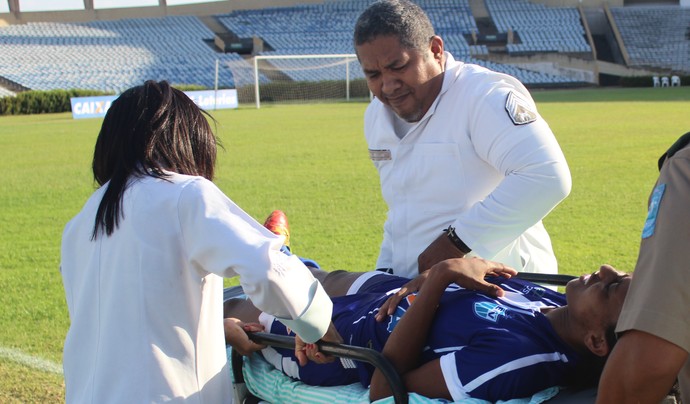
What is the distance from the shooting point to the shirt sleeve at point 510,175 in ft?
11.5

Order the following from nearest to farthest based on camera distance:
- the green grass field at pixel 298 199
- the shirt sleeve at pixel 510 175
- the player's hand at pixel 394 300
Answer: the player's hand at pixel 394 300 < the shirt sleeve at pixel 510 175 < the green grass field at pixel 298 199

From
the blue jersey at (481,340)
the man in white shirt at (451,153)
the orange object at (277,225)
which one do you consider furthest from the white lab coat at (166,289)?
the orange object at (277,225)

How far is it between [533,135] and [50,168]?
42.6ft

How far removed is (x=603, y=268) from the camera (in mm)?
2611

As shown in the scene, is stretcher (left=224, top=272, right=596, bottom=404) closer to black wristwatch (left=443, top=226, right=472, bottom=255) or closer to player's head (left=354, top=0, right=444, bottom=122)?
black wristwatch (left=443, top=226, right=472, bottom=255)

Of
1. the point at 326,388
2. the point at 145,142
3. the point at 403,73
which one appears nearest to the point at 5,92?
the point at 403,73

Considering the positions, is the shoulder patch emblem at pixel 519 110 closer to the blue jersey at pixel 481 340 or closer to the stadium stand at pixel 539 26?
the blue jersey at pixel 481 340

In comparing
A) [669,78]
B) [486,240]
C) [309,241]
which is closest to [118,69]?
[669,78]

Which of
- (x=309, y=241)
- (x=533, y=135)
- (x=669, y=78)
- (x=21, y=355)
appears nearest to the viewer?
(x=533, y=135)

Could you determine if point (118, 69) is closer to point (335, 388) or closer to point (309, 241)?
point (309, 241)

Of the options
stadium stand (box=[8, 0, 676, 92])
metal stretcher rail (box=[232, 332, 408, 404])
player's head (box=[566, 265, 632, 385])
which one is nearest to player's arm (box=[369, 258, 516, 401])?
metal stretcher rail (box=[232, 332, 408, 404])

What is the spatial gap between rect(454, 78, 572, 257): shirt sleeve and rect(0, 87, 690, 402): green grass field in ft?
3.80

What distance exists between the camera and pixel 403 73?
12.1 ft

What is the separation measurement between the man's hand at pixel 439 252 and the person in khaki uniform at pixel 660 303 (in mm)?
1669
